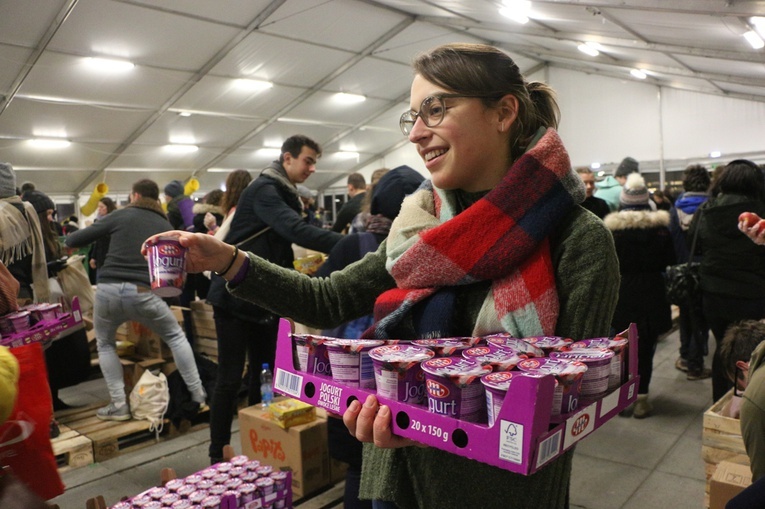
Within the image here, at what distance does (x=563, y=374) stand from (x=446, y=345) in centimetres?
29

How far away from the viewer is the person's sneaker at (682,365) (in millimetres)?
5656

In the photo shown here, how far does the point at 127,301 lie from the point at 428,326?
3493 millimetres

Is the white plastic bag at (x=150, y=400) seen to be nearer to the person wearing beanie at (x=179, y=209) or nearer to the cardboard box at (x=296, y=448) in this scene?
the cardboard box at (x=296, y=448)

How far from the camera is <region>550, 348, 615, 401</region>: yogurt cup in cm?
113

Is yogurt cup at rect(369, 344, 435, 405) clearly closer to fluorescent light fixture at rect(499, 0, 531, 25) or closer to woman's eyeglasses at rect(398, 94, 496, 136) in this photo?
woman's eyeglasses at rect(398, 94, 496, 136)

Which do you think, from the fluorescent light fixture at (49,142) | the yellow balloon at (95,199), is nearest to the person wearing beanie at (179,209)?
the yellow balloon at (95,199)

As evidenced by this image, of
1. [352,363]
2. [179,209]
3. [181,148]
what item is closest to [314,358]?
[352,363]

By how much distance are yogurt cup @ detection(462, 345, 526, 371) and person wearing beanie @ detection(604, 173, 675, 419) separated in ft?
11.0

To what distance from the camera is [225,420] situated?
3.42m

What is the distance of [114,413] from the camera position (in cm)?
445

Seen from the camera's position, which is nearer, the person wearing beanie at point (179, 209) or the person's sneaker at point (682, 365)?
the person's sneaker at point (682, 365)

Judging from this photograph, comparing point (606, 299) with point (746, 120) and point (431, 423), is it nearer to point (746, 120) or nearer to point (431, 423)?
point (431, 423)

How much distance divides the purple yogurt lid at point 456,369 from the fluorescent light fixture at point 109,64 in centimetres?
1106

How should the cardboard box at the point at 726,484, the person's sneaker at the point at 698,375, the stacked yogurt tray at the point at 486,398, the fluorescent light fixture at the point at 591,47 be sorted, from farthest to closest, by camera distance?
the fluorescent light fixture at the point at 591,47 → the person's sneaker at the point at 698,375 → the cardboard box at the point at 726,484 → the stacked yogurt tray at the point at 486,398
